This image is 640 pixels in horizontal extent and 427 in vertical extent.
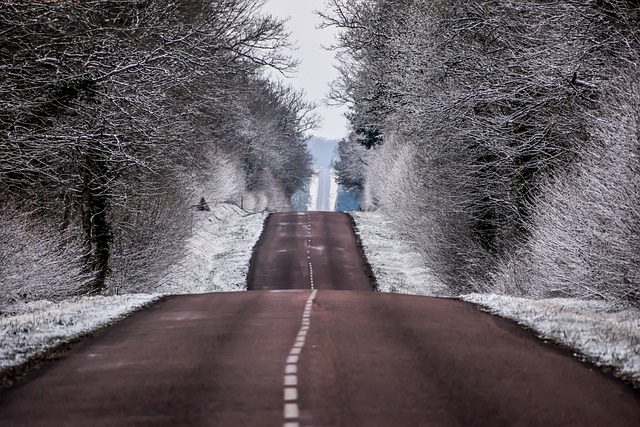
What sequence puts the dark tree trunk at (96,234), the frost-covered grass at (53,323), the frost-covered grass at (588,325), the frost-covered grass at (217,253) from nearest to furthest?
the frost-covered grass at (588,325), the frost-covered grass at (53,323), the dark tree trunk at (96,234), the frost-covered grass at (217,253)

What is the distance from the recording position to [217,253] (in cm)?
4259

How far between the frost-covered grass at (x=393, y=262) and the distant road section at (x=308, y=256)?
70 cm

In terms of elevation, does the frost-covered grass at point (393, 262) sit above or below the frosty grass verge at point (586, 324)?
below

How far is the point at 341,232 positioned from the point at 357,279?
45.7ft

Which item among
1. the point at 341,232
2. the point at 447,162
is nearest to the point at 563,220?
the point at 447,162

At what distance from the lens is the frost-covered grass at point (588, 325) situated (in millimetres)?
10375

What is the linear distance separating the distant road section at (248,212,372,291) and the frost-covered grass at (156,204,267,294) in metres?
0.65

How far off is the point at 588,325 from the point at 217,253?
31073 mm

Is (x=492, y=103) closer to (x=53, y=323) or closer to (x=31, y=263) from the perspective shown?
(x=31, y=263)

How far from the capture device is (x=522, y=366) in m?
9.90

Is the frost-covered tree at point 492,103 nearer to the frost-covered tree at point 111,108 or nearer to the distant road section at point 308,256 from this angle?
the distant road section at point 308,256

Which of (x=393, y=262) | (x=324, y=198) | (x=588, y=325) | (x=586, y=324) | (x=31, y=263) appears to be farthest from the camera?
(x=324, y=198)

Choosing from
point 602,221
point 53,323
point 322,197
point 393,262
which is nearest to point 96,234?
point 53,323

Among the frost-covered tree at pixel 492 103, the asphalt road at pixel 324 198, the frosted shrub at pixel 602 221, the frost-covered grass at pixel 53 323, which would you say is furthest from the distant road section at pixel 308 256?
the asphalt road at pixel 324 198
